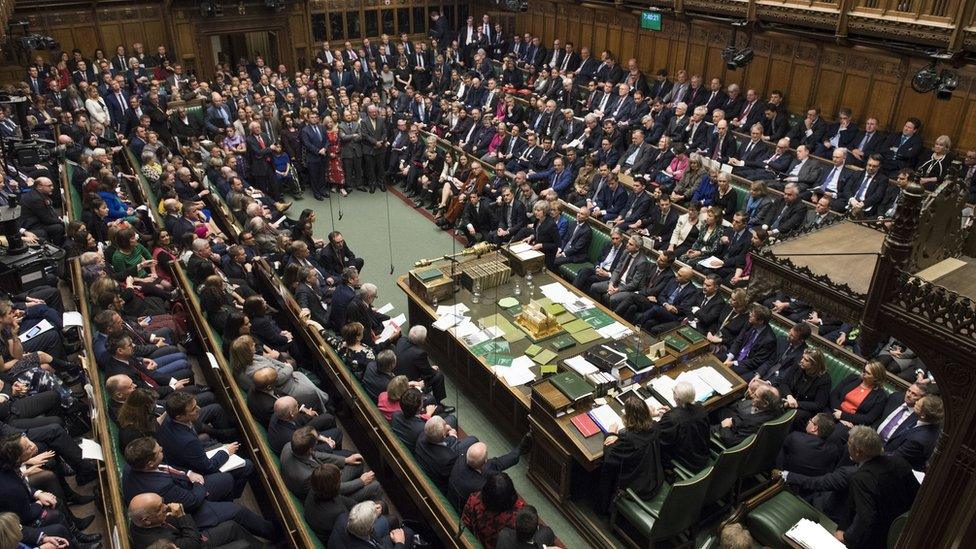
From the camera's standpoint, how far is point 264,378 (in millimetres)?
4777

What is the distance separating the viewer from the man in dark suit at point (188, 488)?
150 inches

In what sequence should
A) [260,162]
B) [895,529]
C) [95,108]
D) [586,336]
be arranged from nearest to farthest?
[895,529] → [586,336] → [260,162] → [95,108]

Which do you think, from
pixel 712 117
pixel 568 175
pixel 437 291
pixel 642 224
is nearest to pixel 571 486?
pixel 437 291

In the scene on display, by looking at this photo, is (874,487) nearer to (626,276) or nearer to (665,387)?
(665,387)

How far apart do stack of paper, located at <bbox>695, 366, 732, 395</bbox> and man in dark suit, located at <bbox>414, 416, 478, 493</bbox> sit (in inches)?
87.9

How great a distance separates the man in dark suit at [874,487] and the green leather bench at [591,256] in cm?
434

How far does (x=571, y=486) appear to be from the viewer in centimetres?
530

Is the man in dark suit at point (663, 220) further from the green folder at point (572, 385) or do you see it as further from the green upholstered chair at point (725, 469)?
the green upholstered chair at point (725, 469)

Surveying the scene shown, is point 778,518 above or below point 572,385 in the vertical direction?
below

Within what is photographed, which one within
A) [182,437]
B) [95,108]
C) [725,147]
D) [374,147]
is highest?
[95,108]

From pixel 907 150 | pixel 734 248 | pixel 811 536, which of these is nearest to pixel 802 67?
pixel 907 150

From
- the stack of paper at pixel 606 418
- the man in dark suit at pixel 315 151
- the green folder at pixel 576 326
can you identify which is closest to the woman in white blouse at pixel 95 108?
the man in dark suit at pixel 315 151

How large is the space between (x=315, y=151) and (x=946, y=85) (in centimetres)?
950


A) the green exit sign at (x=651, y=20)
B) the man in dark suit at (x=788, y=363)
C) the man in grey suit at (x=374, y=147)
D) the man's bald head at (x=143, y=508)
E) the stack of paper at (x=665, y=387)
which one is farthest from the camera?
the green exit sign at (x=651, y=20)
